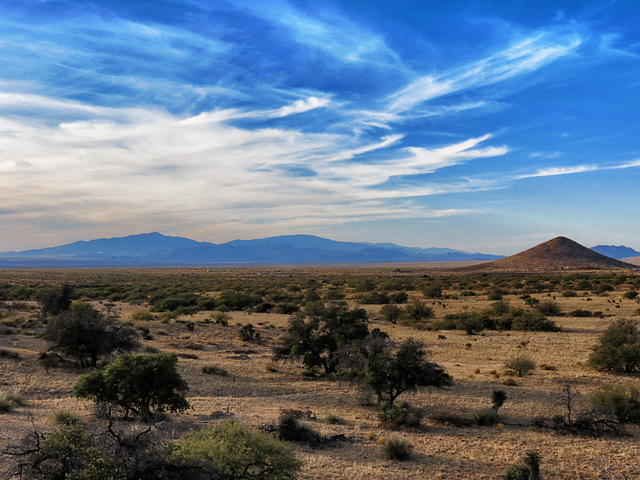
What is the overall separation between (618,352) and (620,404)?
843cm

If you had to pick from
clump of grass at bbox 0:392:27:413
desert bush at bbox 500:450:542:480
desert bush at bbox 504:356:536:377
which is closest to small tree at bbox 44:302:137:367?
clump of grass at bbox 0:392:27:413

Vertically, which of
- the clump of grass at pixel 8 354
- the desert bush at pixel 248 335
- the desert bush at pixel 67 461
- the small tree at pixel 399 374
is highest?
the desert bush at pixel 67 461

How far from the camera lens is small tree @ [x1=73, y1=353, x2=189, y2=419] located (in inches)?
520

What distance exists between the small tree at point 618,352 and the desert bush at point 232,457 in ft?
65.7

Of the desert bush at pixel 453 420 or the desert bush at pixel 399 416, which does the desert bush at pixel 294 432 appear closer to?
the desert bush at pixel 399 416

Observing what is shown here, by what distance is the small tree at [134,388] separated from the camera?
13.2 metres

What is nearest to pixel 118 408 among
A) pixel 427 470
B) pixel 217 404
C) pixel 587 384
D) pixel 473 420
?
pixel 217 404

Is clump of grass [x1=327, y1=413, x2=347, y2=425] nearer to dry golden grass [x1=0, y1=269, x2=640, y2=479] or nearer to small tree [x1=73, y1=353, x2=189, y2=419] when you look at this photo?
dry golden grass [x1=0, y1=269, x2=640, y2=479]

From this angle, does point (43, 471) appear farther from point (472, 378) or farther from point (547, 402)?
point (472, 378)

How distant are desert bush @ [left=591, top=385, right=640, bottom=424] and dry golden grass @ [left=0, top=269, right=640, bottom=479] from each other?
0.79 metres

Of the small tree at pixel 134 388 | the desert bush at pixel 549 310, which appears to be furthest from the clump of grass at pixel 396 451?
the desert bush at pixel 549 310

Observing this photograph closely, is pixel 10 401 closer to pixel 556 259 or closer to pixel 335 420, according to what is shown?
pixel 335 420

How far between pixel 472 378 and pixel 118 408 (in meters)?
15.7

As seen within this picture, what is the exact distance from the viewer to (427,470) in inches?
410
